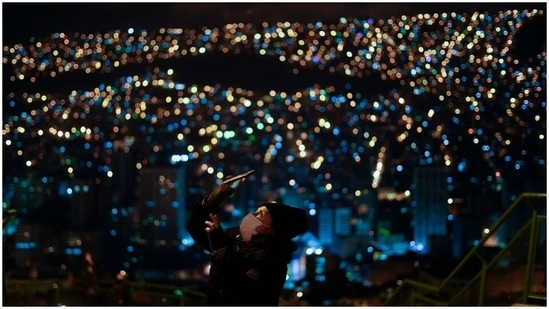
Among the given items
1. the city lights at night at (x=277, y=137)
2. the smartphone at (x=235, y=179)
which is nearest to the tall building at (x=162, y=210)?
the city lights at night at (x=277, y=137)

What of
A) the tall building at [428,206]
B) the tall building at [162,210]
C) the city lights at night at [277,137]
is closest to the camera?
the city lights at night at [277,137]

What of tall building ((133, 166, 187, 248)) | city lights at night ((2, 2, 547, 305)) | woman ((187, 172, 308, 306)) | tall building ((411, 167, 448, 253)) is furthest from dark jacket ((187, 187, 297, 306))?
tall building ((133, 166, 187, 248))

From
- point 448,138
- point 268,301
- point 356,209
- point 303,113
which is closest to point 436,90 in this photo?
point 448,138

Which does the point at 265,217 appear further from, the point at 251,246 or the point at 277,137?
the point at 277,137

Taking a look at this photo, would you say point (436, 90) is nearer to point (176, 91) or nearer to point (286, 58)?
point (286, 58)

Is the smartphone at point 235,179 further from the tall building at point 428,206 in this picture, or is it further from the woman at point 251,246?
the tall building at point 428,206

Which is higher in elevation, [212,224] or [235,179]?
[235,179]

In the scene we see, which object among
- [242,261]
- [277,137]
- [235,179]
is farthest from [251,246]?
[277,137]

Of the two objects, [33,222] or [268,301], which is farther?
[33,222]
